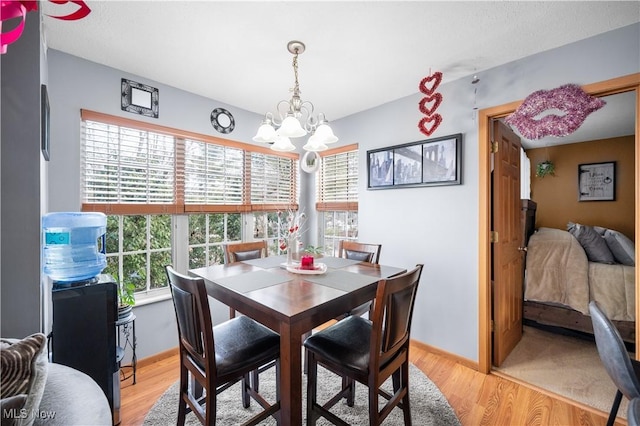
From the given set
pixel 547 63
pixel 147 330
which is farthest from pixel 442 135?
pixel 147 330

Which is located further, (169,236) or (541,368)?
(169,236)

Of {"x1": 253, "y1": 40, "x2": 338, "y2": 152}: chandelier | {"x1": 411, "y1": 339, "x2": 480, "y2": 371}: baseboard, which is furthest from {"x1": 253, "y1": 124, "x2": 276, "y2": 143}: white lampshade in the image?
{"x1": 411, "y1": 339, "x2": 480, "y2": 371}: baseboard

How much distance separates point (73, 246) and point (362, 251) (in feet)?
7.14

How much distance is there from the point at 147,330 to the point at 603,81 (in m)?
3.93

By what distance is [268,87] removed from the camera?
2611 mm

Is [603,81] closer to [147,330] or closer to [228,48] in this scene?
[228,48]

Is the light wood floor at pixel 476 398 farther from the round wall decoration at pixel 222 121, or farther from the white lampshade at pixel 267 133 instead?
the round wall decoration at pixel 222 121

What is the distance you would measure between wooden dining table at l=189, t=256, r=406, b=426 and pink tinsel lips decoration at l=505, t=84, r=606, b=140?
1.46 meters

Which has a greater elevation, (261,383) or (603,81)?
(603,81)

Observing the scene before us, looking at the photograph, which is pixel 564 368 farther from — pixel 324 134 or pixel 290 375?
pixel 324 134

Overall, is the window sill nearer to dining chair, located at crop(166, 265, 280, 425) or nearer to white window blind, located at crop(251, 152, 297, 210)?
dining chair, located at crop(166, 265, 280, 425)

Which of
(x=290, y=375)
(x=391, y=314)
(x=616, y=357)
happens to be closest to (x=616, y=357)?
(x=616, y=357)

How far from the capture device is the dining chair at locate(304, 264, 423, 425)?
4.39 ft

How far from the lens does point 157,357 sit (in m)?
2.46
